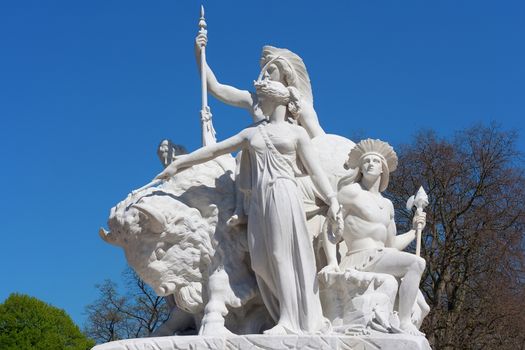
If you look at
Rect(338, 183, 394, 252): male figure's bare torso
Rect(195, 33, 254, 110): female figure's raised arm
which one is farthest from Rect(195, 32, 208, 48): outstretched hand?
Rect(338, 183, 394, 252): male figure's bare torso

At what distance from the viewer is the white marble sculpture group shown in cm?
710

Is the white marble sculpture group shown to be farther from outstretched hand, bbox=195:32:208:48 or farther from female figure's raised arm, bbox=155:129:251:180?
outstretched hand, bbox=195:32:208:48

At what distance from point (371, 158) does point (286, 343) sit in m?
1.96

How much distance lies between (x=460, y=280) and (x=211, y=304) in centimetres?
1248

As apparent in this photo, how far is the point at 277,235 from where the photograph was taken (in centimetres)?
709

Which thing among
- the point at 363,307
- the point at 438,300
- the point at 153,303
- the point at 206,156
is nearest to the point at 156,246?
the point at 206,156

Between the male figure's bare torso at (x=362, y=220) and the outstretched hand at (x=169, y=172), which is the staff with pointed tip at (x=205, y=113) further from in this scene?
the male figure's bare torso at (x=362, y=220)

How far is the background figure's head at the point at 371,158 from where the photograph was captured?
25.5ft

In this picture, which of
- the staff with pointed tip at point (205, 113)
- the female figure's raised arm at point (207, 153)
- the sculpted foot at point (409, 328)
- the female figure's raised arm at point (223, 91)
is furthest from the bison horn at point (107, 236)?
the sculpted foot at point (409, 328)

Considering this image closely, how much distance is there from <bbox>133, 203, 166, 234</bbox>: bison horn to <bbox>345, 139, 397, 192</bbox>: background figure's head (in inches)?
71.2

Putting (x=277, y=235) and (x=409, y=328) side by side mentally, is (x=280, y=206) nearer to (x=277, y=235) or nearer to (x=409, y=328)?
(x=277, y=235)

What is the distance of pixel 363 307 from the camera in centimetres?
703

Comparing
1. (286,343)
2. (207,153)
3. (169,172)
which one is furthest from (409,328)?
(169,172)

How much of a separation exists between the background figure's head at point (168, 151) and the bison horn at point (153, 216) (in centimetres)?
104
